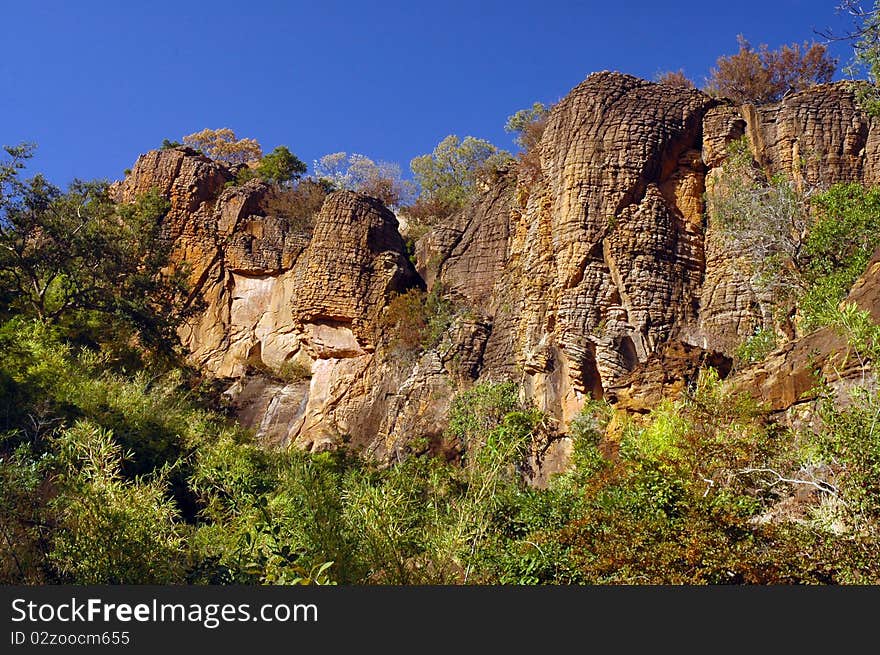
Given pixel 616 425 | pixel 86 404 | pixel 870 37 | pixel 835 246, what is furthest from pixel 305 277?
pixel 870 37

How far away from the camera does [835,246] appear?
19578 millimetres

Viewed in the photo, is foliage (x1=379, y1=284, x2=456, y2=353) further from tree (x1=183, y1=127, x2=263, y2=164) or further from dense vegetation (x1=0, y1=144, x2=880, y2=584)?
tree (x1=183, y1=127, x2=263, y2=164)

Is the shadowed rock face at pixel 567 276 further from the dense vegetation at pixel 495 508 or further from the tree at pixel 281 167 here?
the tree at pixel 281 167

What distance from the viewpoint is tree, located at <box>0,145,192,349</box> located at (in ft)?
82.1

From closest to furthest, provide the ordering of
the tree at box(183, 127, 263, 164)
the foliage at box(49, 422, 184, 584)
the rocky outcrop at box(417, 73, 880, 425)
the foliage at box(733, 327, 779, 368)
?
1. the foliage at box(49, 422, 184, 584)
2. the foliage at box(733, 327, 779, 368)
3. the rocky outcrop at box(417, 73, 880, 425)
4. the tree at box(183, 127, 263, 164)

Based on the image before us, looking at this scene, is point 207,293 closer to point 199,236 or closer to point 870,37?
point 199,236

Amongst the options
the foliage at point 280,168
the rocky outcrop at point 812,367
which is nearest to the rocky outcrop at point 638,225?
the rocky outcrop at point 812,367

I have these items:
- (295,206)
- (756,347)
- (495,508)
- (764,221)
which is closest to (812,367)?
(495,508)

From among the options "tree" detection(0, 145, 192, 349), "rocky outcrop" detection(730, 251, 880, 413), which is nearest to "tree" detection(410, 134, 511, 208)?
"tree" detection(0, 145, 192, 349)

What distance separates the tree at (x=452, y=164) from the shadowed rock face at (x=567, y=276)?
→ 41.2 ft

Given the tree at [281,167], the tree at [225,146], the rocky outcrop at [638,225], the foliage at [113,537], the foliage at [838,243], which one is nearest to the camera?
the foliage at [113,537]

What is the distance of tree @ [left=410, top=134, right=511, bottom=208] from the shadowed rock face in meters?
12.5

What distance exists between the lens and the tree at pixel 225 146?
5144 cm

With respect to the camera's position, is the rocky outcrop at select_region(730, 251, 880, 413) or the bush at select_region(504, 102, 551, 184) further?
the bush at select_region(504, 102, 551, 184)
